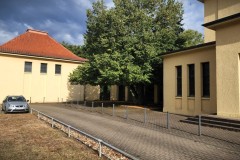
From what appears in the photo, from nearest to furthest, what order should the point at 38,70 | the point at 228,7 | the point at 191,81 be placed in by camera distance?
the point at 191,81 → the point at 228,7 → the point at 38,70

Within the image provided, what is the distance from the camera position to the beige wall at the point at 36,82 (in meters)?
29.4

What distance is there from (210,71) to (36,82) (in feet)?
75.1

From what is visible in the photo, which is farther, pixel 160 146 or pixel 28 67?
pixel 28 67

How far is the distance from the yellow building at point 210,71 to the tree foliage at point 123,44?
2.51 metres

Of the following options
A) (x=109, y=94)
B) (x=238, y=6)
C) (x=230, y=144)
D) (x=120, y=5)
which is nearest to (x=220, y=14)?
(x=238, y=6)

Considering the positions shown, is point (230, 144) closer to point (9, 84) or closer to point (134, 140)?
point (134, 140)

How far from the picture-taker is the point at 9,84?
1161 inches

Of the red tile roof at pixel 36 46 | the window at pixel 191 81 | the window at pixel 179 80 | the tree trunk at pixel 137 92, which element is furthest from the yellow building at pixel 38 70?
the window at pixel 191 81

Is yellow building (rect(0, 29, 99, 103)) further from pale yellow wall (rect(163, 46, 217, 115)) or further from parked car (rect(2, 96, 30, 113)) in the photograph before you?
pale yellow wall (rect(163, 46, 217, 115))

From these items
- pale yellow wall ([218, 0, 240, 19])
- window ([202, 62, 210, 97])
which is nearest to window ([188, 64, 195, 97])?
window ([202, 62, 210, 97])

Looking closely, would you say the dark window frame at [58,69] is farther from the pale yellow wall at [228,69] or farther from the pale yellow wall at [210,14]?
the pale yellow wall at [228,69]

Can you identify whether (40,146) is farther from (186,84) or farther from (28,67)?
(28,67)

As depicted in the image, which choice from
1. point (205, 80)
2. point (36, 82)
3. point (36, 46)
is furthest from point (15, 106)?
point (36, 46)

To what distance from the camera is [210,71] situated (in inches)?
682
